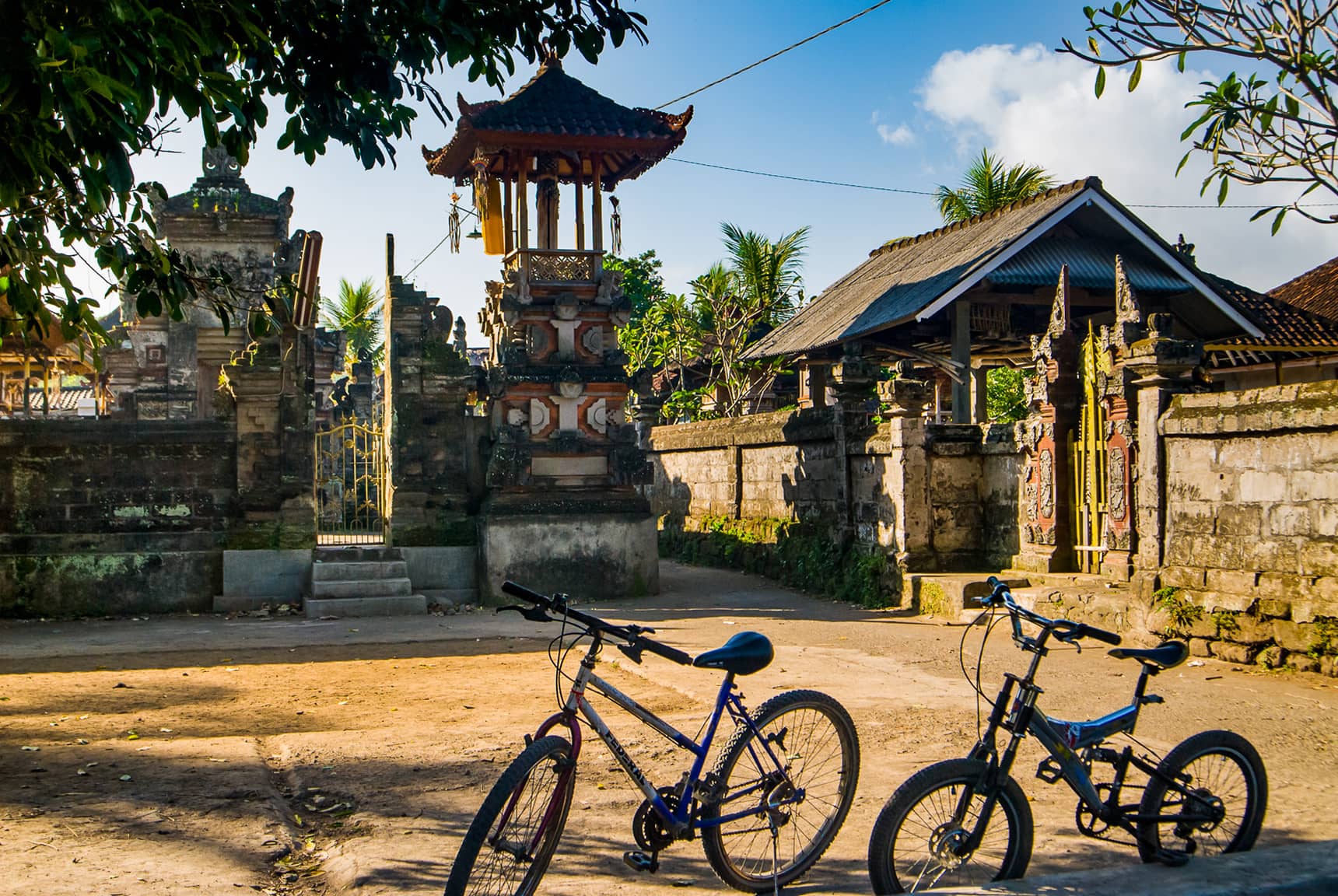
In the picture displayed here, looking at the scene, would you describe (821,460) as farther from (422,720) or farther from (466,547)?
(422,720)

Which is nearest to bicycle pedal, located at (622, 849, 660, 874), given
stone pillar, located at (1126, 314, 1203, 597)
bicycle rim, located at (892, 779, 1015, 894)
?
bicycle rim, located at (892, 779, 1015, 894)

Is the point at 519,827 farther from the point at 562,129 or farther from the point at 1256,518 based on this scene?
the point at 562,129

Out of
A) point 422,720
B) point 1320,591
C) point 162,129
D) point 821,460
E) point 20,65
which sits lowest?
point 422,720

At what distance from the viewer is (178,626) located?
39.5 ft

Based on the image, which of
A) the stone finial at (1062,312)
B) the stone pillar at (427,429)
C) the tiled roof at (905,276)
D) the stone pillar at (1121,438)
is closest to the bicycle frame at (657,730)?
the stone pillar at (1121,438)

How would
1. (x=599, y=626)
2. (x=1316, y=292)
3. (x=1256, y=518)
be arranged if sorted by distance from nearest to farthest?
(x=599, y=626) → (x=1256, y=518) → (x=1316, y=292)

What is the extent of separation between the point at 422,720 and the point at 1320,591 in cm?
614

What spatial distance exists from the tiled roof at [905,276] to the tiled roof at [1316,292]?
6.37 m

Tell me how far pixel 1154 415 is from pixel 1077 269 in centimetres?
788

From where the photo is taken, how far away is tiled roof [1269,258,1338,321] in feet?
67.9

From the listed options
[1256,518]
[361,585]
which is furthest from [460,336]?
[1256,518]

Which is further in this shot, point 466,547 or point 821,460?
point 821,460

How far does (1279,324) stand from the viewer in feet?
62.9

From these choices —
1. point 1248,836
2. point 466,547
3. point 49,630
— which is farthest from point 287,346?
point 1248,836
